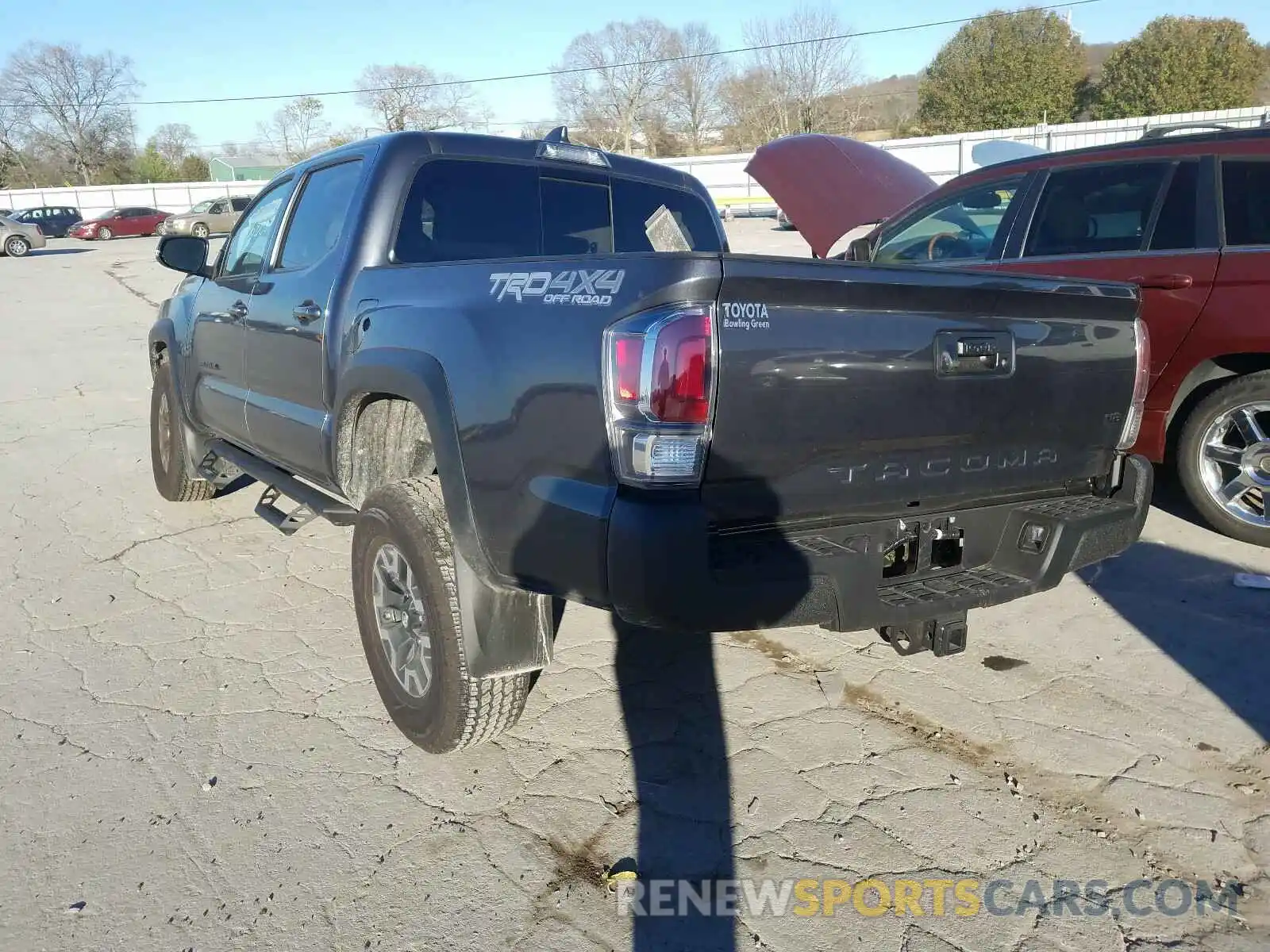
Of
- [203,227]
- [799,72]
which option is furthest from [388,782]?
[799,72]

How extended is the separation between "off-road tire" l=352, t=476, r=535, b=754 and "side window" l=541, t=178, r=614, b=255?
1.31 metres

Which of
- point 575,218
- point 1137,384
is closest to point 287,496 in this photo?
point 575,218

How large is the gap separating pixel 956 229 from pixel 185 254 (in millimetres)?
4506

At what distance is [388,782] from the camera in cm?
300

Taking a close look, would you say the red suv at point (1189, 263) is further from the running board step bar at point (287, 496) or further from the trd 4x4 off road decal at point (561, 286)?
the running board step bar at point (287, 496)

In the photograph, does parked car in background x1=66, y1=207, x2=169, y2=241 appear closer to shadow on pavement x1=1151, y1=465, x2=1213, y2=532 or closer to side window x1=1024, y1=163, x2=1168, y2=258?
side window x1=1024, y1=163, x2=1168, y2=258

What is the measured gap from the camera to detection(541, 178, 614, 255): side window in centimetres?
389

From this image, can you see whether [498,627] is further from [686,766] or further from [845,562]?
[845,562]

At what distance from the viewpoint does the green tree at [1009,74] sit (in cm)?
4334

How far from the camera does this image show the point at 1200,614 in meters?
4.08

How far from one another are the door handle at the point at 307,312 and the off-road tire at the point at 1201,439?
4344mm

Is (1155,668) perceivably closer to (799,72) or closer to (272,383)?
(272,383)

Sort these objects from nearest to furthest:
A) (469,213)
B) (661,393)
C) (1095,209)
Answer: (661,393), (469,213), (1095,209)

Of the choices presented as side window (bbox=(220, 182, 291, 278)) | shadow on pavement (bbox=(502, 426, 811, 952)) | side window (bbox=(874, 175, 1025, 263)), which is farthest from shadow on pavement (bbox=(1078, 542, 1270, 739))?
side window (bbox=(220, 182, 291, 278))
